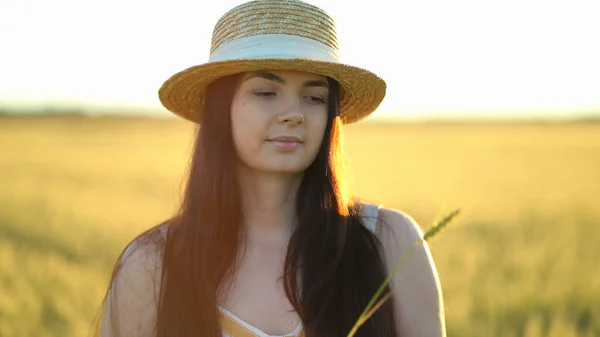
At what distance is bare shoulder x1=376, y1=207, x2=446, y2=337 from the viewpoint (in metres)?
2.28

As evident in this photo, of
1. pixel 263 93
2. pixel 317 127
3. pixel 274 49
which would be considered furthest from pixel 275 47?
pixel 317 127

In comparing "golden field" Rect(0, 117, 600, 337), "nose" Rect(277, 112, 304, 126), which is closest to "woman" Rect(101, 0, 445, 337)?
"nose" Rect(277, 112, 304, 126)

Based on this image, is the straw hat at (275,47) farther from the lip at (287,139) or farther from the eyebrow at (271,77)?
the lip at (287,139)

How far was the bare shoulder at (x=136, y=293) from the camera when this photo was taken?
7.46 feet

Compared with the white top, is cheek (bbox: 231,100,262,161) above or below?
above

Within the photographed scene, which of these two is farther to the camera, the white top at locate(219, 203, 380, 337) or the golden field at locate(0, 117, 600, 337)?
the golden field at locate(0, 117, 600, 337)

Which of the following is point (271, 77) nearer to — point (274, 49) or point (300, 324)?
point (274, 49)

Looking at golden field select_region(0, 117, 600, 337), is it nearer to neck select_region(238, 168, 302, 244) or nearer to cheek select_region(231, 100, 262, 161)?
neck select_region(238, 168, 302, 244)

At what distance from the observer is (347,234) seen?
7.54 ft

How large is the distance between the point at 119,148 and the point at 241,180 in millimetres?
15646

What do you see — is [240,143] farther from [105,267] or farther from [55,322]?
[105,267]

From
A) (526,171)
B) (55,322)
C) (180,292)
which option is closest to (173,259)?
(180,292)

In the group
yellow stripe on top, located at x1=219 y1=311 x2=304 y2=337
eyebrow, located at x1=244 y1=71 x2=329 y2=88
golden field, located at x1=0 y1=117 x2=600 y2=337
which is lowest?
golden field, located at x1=0 y1=117 x2=600 y2=337

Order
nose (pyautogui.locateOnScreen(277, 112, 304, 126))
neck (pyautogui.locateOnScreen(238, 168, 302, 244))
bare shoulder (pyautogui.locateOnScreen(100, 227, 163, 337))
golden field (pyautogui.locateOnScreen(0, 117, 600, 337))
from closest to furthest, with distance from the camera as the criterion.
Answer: nose (pyautogui.locateOnScreen(277, 112, 304, 126)) < bare shoulder (pyautogui.locateOnScreen(100, 227, 163, 337)) < neck (pyautogui.locateOnScreen(238, 168, 302, 244)) < golden field (pyautogui.locateOnScreen(0, 117, 600, 337))
